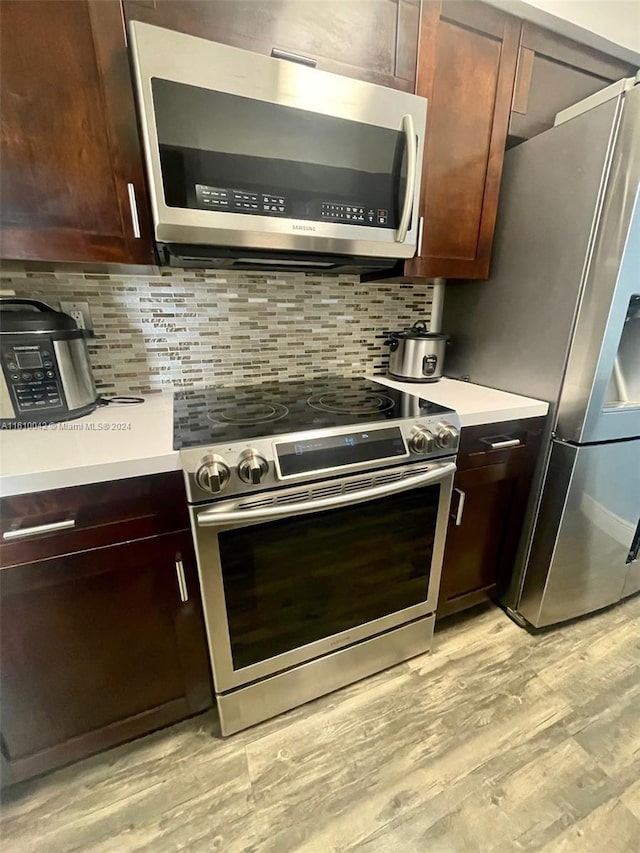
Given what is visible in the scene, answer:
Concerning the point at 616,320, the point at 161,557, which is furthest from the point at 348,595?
the point at 616,320

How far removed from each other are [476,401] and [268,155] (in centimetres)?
98

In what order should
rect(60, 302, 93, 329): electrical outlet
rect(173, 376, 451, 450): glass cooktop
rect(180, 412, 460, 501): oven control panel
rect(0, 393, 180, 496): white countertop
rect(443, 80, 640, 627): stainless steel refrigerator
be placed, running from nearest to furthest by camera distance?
rect(0, 393, 180, 496): white countertop → rect(180, 412, 460, 501): oven control panel → rect(173, 376, 451, 450): glass cooktop → rect(443, 80, 640, 627): stainless steel refrigerator → rect(60, 302, 93, 329): electrical outlet

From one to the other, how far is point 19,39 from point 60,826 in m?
Answer: 1.83

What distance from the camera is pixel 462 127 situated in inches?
46.2

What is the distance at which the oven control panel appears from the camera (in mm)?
819

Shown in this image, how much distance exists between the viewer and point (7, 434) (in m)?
0.89

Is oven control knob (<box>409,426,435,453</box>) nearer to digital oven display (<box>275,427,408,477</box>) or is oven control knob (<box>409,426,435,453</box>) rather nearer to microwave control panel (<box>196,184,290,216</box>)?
digital oven display (<box>275,427,408,477</box>)

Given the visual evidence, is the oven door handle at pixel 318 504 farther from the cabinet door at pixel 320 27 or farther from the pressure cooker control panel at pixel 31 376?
the cabinet door at pixel 320 27

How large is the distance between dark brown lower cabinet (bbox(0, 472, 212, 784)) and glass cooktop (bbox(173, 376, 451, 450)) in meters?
0.28

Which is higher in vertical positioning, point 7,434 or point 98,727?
point 7,434

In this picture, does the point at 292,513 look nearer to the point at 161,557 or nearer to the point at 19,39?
the point at 161,557

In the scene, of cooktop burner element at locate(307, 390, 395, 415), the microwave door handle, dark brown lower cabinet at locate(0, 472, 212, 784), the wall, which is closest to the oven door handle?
dark brown lower cabinet at locate(0, 472, 212, 784)

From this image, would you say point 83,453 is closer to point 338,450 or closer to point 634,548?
point 338,450

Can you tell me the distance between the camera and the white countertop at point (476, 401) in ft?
3.81
